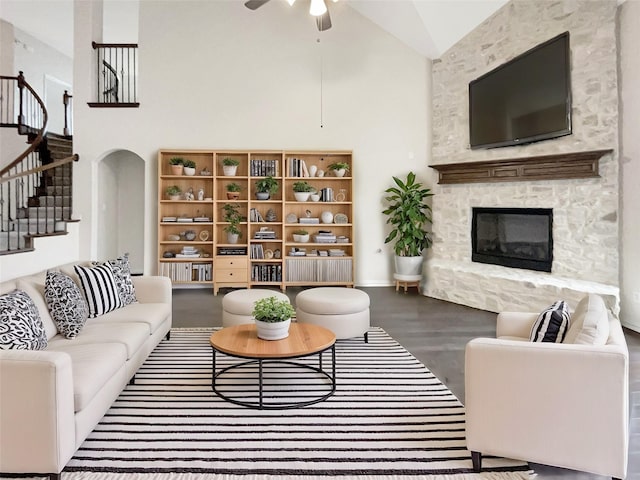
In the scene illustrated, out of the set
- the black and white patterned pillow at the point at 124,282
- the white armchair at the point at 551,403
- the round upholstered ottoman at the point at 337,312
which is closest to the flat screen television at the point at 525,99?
the round upholstered ottoman at the point at 337,312

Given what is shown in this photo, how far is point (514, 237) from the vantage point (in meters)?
5.59

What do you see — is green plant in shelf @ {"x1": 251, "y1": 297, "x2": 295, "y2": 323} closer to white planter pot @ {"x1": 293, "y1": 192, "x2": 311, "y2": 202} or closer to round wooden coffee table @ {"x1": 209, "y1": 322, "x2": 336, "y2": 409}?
round wooden coffee table @ {"x1": 209, "y1": 322, "x2": 336, "y2": 409}

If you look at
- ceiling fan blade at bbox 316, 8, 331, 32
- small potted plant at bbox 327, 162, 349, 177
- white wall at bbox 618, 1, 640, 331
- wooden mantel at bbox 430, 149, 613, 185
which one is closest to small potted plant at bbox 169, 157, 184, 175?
small potted plant at bbox 327, 162, 349, 177

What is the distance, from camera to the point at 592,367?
1869 mm

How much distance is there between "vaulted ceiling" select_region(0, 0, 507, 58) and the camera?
582cm

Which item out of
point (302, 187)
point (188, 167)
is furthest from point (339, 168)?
point (188, 167)

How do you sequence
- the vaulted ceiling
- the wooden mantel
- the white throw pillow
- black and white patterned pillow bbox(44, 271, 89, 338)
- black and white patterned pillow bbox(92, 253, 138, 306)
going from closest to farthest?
1. the white throw pillow
2. black and white patterned pillow bbox(44, 271, 89, 338)
3. black and white patterned pillow bbox(92, 253, 138, 306)
4. the wooden mantel
5. the vaulted ceiling

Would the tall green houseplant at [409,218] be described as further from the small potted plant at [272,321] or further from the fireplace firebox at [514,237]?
the small potted plant at [272,321]

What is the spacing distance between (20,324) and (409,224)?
525 cm

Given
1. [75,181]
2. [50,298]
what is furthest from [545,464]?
[75,181]

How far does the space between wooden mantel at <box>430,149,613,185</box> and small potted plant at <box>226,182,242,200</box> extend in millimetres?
2962

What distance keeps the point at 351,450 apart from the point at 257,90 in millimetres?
5968

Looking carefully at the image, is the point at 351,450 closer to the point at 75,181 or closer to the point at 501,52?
the point at 501,52

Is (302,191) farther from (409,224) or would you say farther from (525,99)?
(525,99)
